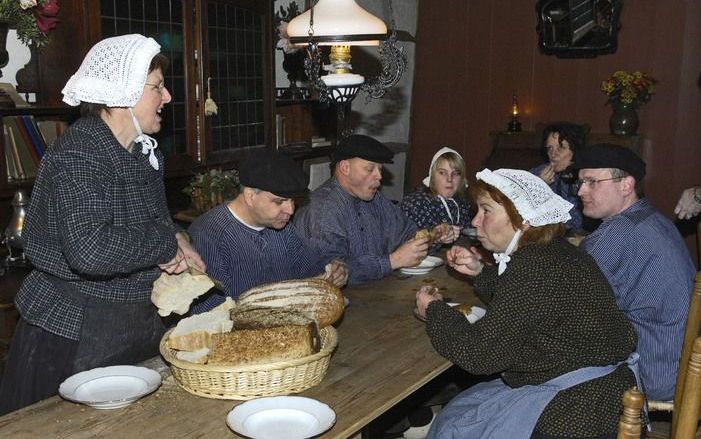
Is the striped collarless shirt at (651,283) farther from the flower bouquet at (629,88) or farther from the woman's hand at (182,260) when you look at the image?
the flower bouquet at (629,88)

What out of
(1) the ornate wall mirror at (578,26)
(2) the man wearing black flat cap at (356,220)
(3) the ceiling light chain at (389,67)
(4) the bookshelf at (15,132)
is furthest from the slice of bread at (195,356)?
(1) the ornate wall mirror at (578,26)

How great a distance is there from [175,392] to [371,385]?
0.63 meters

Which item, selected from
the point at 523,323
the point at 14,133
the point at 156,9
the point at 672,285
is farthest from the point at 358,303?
the point at 156,9

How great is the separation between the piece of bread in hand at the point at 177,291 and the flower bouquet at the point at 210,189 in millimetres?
2424

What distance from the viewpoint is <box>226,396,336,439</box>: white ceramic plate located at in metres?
2.19

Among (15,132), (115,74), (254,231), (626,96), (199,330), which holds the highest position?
(115,74)

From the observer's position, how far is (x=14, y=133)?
4113 mm

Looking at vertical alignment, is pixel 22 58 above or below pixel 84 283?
above

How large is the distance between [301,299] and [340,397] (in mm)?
478

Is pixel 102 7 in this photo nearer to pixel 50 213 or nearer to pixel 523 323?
pixel 50 213

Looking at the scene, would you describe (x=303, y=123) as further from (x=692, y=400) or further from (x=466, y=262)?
(x=692, y=400)

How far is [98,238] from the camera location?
2.57 meters

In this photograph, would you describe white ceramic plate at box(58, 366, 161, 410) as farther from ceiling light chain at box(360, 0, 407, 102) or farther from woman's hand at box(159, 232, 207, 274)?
ceiling light chain at box(360, 0, 407, 102)

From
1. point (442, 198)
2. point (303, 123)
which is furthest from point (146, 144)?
point (303, 123)
